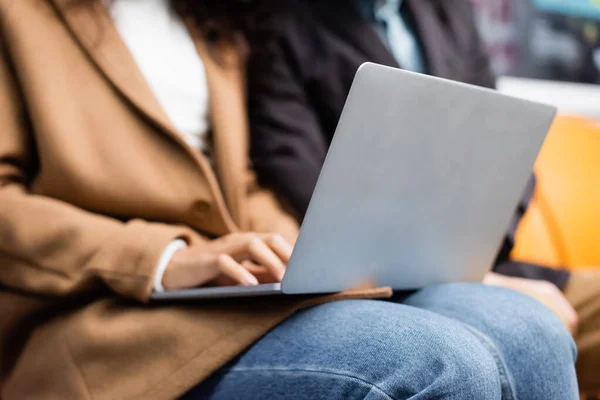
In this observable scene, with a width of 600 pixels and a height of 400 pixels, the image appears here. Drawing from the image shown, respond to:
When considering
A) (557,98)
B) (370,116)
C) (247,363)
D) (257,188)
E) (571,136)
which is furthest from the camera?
(557,98)

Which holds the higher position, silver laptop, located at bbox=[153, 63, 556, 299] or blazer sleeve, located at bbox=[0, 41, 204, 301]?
silver laptop, located at bbox=[153, 63, 556, 299]

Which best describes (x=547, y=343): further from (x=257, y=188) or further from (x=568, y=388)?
(x=257, y=188)

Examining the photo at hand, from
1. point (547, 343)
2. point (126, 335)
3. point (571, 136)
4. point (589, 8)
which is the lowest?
point (126, 335)

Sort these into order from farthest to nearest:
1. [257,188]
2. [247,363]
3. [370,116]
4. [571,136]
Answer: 1. [571,136]
2. [257,188]
3. [247,363]
4. [370,116]

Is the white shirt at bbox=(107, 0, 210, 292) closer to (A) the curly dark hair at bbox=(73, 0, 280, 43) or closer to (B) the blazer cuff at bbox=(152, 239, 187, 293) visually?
(A) the curly dark hair at bbox=(73, 0, 280, 43)

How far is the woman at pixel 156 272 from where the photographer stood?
1.83ft

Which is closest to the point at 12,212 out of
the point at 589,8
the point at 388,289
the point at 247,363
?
the point at 247,363

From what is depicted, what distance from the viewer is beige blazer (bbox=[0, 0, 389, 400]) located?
0.61 m

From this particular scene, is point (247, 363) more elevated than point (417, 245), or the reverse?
point (417, 245)

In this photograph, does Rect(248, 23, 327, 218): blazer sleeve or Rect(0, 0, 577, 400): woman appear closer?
Rect(0, 0, 577, 400): woman

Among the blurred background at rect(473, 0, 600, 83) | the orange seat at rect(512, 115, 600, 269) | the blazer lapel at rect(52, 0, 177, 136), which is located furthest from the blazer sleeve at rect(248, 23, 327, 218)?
the blurred background at rect(473, 0, 600, 83)

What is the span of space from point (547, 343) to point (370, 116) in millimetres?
317

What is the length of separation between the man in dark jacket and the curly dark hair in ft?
0.11

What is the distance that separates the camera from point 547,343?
62 centimetres
